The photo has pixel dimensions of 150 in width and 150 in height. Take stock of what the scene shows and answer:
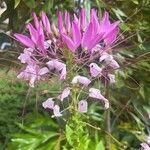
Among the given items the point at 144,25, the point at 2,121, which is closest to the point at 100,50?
the point at 144,25

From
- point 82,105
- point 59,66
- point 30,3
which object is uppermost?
point 30,3

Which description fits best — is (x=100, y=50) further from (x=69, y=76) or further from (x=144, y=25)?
(x=144, y=25)

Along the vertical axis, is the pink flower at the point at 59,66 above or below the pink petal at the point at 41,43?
below

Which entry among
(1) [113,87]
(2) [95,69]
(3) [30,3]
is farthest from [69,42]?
(1) [113,87]

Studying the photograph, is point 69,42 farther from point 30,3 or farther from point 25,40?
point 30,3

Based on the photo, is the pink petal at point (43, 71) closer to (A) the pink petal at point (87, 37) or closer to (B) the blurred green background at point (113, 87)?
(A) the pink petal at point (87, 37)

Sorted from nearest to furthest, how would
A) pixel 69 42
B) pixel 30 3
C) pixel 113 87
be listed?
pixel 69 42 < pixel 30 3 < pixel 113 87

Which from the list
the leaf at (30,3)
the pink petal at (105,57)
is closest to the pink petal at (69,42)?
the pink petal at (105,57)

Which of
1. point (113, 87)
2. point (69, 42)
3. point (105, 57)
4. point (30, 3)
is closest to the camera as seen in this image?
point (69, 42)
